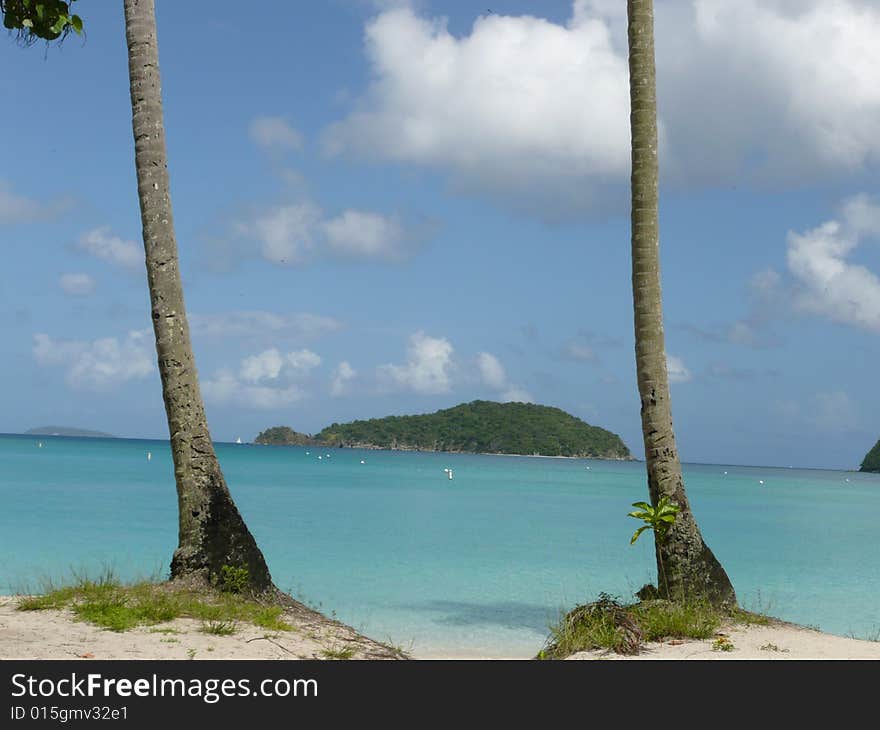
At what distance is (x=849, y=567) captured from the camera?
23.8 m

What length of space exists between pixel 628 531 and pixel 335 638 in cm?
2454

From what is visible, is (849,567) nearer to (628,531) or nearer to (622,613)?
(628,531)

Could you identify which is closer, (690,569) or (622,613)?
(622,613)

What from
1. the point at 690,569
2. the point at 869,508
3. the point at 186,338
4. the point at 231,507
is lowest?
the point at 869,508

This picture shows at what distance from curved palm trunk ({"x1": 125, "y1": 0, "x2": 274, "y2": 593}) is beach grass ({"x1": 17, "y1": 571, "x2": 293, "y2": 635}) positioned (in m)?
0.34

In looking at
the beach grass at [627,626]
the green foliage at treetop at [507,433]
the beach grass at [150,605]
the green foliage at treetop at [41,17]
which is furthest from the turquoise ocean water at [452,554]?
the green foliage at treetop at [507,433]

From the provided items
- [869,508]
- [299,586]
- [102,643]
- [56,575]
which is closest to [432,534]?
[299,586]

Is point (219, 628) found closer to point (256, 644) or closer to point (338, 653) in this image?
point (256, 644)

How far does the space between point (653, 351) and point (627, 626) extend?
3.35 meters

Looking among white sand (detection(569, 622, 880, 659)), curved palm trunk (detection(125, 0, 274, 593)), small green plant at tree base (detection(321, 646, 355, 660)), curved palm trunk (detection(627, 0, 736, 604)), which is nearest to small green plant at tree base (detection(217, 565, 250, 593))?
curved palm trunk (detection(125, 0, 274, 593))

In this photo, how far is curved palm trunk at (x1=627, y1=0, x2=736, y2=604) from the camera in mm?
10227

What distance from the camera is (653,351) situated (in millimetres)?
10617

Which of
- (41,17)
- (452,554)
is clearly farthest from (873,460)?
(41,17)

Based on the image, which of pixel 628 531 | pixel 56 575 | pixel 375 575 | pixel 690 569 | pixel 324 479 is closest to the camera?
pixel 690 569
